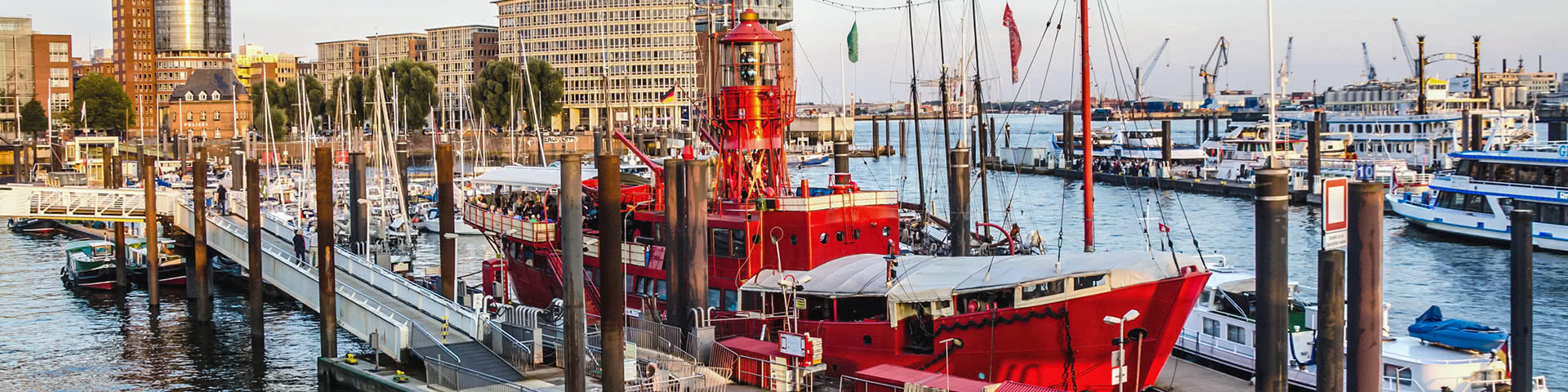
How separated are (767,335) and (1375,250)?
14267 mm

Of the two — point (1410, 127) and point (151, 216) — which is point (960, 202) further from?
point (1410, 127)

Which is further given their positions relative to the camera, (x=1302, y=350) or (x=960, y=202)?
(x=960, y=202)

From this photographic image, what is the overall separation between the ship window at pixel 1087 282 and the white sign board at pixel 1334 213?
25.2ft

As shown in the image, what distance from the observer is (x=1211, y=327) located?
33.4m

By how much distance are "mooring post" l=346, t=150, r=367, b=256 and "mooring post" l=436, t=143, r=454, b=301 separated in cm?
1298

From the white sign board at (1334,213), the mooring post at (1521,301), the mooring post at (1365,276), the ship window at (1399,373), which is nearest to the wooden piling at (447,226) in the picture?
the ship window at (1399,373)

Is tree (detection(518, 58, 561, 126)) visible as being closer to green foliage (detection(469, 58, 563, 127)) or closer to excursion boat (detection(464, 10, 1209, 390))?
green foliage (detection(469, 58, 563, 127))

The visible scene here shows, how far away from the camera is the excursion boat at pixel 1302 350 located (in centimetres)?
2783

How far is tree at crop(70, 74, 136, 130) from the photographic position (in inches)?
6462

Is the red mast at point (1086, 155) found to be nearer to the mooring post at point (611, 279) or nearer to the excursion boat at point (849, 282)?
the excursion boat at point (849, 282)

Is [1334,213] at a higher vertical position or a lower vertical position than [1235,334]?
higher

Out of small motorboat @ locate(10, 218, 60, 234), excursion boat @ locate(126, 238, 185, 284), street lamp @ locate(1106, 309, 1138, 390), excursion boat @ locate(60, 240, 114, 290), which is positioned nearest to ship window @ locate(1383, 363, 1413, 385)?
street lamp @ locate(1106, 309, 1138, 390)

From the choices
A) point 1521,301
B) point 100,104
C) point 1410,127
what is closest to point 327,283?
point 1521,301

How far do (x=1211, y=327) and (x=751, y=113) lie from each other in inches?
451
